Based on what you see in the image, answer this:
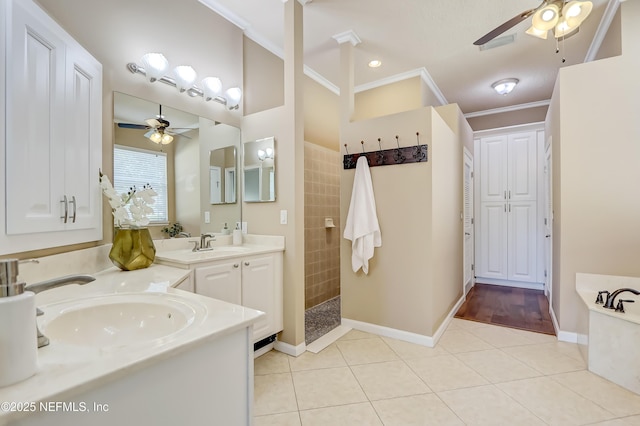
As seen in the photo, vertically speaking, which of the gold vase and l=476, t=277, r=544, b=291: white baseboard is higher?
the gold vase

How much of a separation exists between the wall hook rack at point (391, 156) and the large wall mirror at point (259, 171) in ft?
2.80

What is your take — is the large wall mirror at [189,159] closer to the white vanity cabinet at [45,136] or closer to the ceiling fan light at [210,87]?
the ceiling fan light at [210,87]

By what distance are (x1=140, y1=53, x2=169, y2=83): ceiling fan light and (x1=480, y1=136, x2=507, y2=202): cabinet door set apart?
4604 mm

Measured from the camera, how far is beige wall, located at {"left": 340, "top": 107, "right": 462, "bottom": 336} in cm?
261

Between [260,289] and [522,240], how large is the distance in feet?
13.8

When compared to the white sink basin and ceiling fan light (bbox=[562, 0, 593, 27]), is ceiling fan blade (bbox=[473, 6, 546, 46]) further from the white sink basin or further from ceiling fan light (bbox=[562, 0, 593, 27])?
the white sink basin

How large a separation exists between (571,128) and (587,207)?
0.70 meters

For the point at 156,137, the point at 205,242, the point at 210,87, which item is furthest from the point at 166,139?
the point at 205,242

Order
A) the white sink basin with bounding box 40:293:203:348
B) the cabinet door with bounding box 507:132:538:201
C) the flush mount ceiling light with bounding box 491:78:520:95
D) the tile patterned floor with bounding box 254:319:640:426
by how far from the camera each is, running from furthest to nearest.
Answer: the cabinet door with bounding box 507:132:538:201 < the flush mount ceiling light with bounding box 491:78:520:95 < the tile patterned floor with bounding box 254:319:640:426 < the white sink basin with bounding box 40:293:203:348

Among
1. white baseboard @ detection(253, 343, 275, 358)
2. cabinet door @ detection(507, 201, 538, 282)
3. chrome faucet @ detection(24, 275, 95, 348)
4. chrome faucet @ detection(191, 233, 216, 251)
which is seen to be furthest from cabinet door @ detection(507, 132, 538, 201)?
chrome faucet @ detection(24, 275, 95, 348)

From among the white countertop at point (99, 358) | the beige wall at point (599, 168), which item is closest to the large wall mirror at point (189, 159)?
the white countertop at point (99, 358)

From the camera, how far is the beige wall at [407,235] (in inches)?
103

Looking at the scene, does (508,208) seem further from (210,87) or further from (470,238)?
(210,87)

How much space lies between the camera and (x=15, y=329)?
0.58 m
